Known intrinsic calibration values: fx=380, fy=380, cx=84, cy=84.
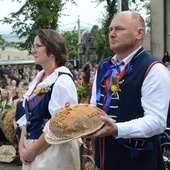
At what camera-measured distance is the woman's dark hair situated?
258 centimetres

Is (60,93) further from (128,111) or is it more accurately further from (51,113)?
(128,111)

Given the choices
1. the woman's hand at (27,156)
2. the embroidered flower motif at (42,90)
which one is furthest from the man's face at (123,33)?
the woman's hand at (27,156)

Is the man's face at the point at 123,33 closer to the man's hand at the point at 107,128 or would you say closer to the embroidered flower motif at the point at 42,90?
the man's hand at the point at 107,128

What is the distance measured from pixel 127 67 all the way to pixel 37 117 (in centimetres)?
79

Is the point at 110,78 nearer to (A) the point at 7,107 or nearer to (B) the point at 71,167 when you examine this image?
(B) the point at 71,167

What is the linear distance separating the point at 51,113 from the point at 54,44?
0.49 metres

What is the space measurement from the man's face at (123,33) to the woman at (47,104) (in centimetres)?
57

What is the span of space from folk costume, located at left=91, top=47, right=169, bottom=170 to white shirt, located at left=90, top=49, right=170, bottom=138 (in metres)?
0.02

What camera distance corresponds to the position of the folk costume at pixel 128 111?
1.91m

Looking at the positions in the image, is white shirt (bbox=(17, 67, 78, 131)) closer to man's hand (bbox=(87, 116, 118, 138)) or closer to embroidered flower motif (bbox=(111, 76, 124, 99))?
embroidered flower motif (bbox=(111, 76, 124, 99))

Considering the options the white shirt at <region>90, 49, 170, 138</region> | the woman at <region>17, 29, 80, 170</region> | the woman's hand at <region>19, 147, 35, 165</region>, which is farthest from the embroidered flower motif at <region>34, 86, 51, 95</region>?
the white shirt at <region>90, 49, 170, 138</region>

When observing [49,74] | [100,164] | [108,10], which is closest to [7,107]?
[49,74]

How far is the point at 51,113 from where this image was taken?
7.89ft

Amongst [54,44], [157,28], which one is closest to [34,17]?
[157,28]
